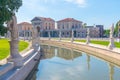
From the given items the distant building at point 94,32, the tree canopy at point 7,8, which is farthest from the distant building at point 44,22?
the tree canopy at point 7,8

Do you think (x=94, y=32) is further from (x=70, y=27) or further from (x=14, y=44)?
(x=14, y=44)

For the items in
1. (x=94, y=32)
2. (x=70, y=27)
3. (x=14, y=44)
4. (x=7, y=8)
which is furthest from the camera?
(x=70, y=27)

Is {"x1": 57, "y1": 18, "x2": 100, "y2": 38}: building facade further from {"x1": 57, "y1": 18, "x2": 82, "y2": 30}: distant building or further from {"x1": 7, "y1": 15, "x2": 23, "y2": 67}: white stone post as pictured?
{"x1": 7, "y1": 15, "x2": 23, "y2": 67}: white stone post

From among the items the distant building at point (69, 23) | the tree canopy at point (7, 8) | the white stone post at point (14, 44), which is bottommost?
the white stone post at point (14, 44)

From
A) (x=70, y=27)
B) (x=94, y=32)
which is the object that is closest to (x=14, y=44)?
(x=94, y=32)

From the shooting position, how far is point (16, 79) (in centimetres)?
1305

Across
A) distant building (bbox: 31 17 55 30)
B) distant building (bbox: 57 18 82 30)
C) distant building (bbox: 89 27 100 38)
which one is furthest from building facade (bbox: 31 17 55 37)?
distant building (bbox: 89 27 100 38)

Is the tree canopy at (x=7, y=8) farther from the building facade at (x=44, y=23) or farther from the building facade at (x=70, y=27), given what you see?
the building facade at (x=44, y=23)

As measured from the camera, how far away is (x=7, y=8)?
1030cm

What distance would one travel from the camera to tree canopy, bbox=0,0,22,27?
987 cm

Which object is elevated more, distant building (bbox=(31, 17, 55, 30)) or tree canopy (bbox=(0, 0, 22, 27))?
distant building (bbox=(31, 17, 55, 30))

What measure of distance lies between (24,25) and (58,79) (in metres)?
119

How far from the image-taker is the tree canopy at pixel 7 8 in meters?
9.87

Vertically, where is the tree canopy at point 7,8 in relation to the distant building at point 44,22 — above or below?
below
